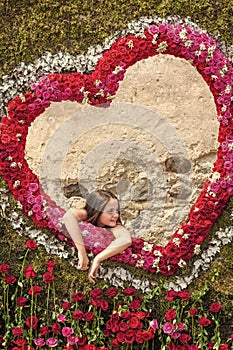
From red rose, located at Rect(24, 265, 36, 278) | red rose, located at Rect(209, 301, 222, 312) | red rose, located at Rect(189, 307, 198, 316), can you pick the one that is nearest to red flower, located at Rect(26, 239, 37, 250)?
red rose, located at Rect(24, 265, 36, 278)

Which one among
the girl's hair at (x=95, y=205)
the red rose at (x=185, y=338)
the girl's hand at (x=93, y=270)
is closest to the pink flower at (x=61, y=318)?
the girl's hand at (x=93, y=270)

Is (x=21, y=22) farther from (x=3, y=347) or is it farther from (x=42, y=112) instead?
(x=3, y=347)

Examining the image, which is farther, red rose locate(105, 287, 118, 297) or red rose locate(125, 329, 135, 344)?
red rose locate(105, 287, 118, 297)

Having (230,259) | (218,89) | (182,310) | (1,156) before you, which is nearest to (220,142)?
(218,89)

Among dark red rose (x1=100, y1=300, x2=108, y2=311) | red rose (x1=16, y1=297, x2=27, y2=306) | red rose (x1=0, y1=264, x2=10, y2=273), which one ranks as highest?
red rose (x1=0, y1=264, x2=10, y2=273)

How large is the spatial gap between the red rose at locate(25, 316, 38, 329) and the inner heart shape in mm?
554

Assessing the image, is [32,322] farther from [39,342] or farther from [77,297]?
[77,297]

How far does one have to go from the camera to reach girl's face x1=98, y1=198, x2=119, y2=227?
14.9 ft

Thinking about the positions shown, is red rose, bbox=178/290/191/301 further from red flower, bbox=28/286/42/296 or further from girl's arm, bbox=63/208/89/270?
red flower, bbox=28/286/42/296

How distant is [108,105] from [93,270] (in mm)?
1056

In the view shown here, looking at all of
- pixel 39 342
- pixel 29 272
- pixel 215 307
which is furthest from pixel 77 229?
pixel 215 307

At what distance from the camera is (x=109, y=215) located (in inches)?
179

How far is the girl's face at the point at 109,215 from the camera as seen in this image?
4543 mm

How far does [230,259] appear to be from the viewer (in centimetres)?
458
